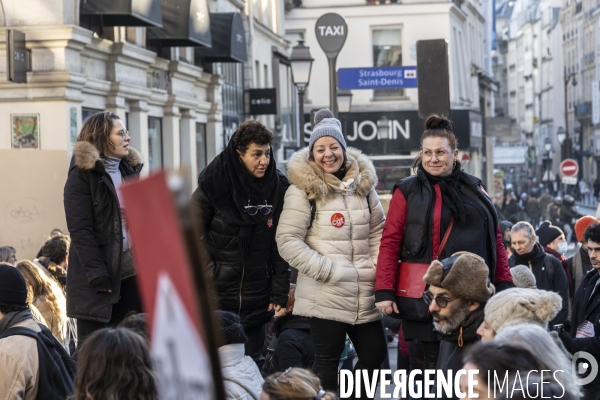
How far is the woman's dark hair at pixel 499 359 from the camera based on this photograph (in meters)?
3.65

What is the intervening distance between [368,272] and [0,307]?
2.20 meters

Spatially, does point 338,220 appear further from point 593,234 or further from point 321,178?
point 593,234

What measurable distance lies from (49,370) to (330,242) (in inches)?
75.1

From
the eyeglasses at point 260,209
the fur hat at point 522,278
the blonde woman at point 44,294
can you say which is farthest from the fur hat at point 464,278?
the blonde woman at point 44,294

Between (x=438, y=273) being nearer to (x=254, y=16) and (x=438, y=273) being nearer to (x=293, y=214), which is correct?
(x=293, y=214)

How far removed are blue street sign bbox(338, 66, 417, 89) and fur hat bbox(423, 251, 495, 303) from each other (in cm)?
1129

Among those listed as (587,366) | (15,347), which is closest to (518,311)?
(587,366)

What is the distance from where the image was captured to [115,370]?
12.0 ft

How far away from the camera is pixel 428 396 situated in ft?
18.6

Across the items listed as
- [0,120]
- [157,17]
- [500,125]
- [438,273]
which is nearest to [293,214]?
[438,273]

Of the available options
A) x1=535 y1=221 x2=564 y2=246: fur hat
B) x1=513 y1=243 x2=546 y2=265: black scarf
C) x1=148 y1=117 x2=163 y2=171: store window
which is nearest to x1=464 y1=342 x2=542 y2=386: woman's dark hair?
x1=513 y1=243 x2=546 y2=265: black scarf

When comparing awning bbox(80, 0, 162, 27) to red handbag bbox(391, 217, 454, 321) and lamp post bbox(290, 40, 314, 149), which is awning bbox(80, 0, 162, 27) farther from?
red handbag bbox(391, 217, 454, 321)

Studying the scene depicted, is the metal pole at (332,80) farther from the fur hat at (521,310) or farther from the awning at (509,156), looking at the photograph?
the awning at (509,156)

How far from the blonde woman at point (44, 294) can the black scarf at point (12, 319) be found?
1.34 m
